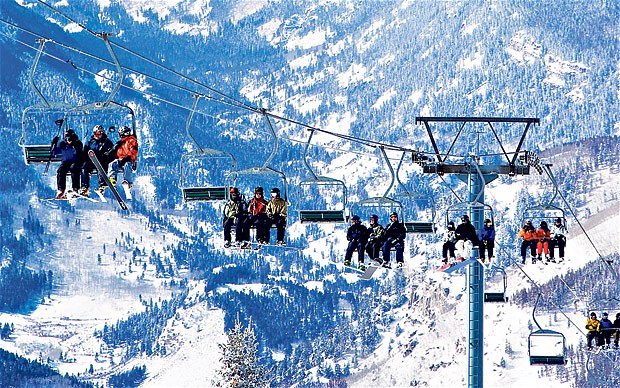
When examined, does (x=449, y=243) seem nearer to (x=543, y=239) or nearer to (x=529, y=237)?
(x=529, y=237)

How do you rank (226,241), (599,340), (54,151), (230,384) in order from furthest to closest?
(230,384) → (599,340) → (226,241) → (54,151)

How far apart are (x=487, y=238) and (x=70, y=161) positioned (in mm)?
14194

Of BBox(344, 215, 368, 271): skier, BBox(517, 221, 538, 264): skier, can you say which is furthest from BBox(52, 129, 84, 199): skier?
BBox(517, 221, 538, 264): skier

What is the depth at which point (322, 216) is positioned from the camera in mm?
40781

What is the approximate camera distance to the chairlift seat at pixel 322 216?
4053 cm

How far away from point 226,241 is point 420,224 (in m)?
7.59

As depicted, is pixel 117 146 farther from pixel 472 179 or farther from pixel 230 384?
pixel 230 384

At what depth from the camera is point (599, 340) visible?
5488 cm

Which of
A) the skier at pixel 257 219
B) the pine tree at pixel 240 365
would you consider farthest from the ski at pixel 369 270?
the pine tree at pixel 240 365

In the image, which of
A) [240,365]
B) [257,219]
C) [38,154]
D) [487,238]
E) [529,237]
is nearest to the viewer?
[38,154]

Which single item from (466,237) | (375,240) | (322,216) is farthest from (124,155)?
(466,237)

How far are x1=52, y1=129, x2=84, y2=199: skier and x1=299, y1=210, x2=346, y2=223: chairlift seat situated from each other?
710cm

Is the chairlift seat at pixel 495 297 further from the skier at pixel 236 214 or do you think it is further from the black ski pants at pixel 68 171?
the black ski pants at pixel 68 171

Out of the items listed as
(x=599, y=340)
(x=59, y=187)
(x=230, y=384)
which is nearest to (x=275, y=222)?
(x=59, y=187)
